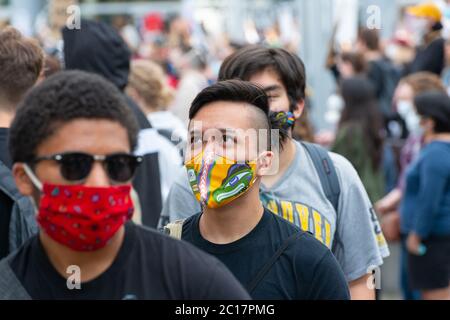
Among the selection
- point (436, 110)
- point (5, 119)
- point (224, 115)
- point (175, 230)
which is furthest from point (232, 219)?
point (436, 110)

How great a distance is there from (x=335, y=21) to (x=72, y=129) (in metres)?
11.0

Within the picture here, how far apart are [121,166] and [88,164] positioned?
0.31ft

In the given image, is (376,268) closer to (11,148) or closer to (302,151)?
(302,151)

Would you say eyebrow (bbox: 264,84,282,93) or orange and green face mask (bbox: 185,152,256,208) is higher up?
eyebrow (bbox: 264,84,282,93)

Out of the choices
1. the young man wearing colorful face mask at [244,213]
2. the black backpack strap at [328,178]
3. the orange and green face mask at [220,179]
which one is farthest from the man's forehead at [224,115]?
the black backpack strap at [328,178]

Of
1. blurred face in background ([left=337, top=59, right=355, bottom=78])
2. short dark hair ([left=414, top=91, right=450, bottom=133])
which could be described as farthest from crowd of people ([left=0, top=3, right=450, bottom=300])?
blurred face in background ([left=337, top=59, right=355, bottom=78])

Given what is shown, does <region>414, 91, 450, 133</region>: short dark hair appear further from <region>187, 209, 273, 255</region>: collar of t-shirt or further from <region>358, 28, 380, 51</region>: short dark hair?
<region>358, 28, 380, 51</region>: short dark hair

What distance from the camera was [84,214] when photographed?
2.63 m

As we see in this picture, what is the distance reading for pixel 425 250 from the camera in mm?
7793

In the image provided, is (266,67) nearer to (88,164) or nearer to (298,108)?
(298,108)

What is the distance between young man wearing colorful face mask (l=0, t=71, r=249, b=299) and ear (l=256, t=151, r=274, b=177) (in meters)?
0.95

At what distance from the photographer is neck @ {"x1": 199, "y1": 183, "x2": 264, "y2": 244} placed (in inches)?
135

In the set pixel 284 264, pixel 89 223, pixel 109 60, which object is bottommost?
pixel 284 264

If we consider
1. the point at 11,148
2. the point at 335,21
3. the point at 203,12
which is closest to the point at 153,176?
the point at 11,148
